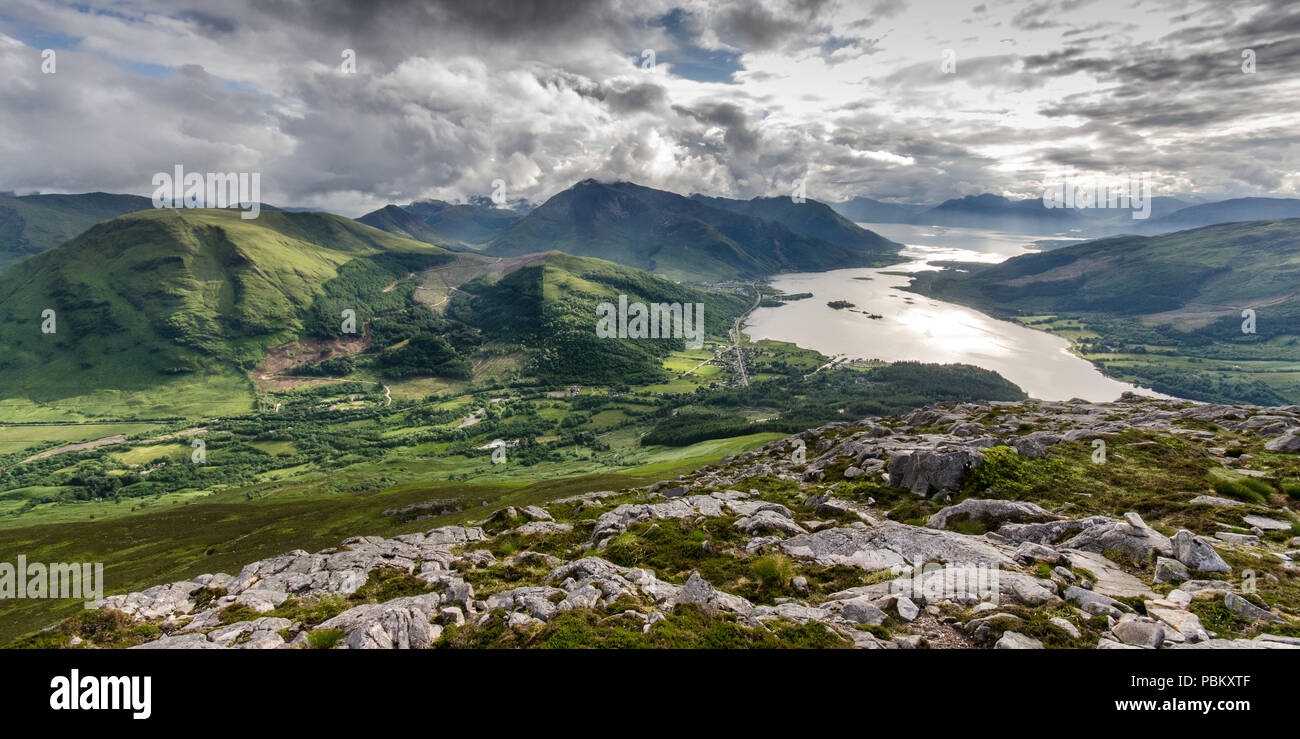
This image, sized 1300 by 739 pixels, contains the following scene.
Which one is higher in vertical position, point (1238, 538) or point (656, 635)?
point (1238, 538)

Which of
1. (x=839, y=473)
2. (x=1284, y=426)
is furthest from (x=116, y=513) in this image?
(x=1284, y=426)

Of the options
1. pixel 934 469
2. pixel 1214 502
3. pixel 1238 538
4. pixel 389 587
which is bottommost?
pixel 389 587

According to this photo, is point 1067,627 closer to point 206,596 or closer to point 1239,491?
point 1239,491

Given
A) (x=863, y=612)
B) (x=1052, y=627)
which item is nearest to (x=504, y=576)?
(x=863, y=612)

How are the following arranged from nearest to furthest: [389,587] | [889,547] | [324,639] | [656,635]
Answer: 1. [656,635]
2. [324,639]
3. [889,547]
4. [389,587]

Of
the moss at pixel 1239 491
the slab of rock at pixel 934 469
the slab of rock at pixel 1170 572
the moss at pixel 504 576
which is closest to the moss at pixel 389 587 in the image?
the moss at pixel 504 576

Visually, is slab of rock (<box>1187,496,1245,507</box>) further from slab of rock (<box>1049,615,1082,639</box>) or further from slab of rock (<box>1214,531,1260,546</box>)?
slab of rock (<box>1049,615,1082,639</box>)
